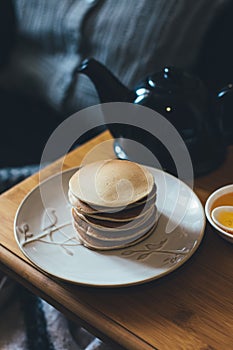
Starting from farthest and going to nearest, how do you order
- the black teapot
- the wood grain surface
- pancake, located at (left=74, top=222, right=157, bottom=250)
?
the black teapot < pancake, located at (left=74, top=222, right=157, bottom=250) < the wood grain surface

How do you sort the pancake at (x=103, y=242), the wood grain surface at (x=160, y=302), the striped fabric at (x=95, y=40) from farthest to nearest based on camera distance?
the striped fabric at (x=95, y=40), the pancake at (x=103, y=242), the wood grain surface at (x=160, y=302)

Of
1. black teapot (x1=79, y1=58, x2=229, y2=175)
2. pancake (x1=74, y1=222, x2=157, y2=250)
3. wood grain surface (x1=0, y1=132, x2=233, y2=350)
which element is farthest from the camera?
black teapot (x1=79, y1=58, x2=229, y2=175)

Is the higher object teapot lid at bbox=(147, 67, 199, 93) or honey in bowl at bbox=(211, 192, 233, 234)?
teapot lid at bbox=(147, 67, 199, 93)

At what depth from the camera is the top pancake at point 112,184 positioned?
76 cm

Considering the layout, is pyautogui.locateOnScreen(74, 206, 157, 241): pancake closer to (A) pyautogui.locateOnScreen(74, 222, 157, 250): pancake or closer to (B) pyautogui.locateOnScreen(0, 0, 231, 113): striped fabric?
(A) pyautogui.locateOnScreen(74, 222, 157, 250): pancake

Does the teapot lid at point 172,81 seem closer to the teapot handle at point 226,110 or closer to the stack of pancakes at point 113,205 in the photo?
the teapot handle at point 226,110

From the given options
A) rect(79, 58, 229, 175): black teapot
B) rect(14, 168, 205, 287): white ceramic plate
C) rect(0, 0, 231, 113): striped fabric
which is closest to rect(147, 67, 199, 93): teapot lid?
rect(79, 58, 229, 175): black teapot

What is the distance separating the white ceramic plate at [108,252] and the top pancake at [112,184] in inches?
3.6

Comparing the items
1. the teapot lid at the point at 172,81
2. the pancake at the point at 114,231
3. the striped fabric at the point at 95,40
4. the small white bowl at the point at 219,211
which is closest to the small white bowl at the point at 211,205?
the small white bowl at the point at 219,211

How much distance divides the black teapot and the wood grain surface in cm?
19

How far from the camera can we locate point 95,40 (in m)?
1.51

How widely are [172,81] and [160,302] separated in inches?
17.8

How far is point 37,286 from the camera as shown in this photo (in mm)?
780

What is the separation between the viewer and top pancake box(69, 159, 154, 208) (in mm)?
757
